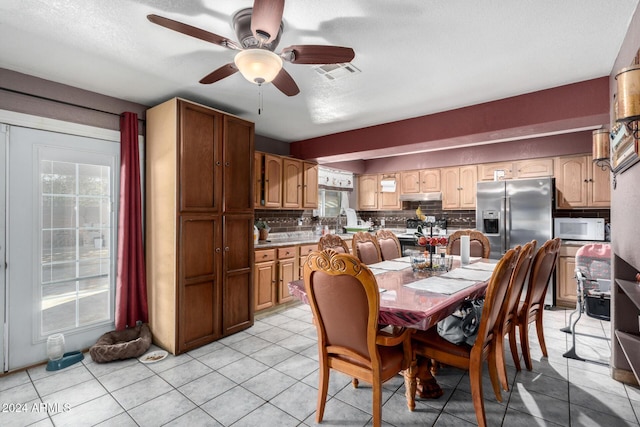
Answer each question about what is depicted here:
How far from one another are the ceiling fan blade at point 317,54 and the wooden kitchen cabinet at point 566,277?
4.17 metres

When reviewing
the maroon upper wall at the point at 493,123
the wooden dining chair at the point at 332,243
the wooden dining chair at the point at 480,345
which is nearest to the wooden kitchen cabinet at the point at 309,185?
the maroon upper wall at the point at 493,123

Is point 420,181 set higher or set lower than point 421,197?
higher

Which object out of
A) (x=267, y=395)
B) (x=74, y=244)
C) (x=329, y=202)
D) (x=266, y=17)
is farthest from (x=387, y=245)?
(x=74, y=244)

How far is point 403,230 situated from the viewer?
631 centimetres

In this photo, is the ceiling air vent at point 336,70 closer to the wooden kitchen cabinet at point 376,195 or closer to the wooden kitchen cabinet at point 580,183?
the wooden kitchen cabinet at point 580,183

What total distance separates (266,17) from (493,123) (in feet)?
8.31

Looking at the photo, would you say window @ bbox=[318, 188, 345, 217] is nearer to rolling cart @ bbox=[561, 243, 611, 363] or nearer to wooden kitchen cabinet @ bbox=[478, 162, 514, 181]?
wooden kitchen cabinet @ bbox=[478, 162, 514, 181]

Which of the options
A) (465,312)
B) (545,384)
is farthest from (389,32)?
(545,384)

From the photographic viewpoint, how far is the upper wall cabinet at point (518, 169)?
451cm

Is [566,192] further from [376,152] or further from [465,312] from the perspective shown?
[465,312]

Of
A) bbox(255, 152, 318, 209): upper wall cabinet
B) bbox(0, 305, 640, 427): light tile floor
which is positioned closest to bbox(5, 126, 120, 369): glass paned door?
bbox(0, 305, 640, 427): light tile floor

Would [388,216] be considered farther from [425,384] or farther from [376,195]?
[425,384]

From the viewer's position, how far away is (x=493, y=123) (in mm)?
3074

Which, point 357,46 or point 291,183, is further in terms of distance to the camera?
point 291,183
